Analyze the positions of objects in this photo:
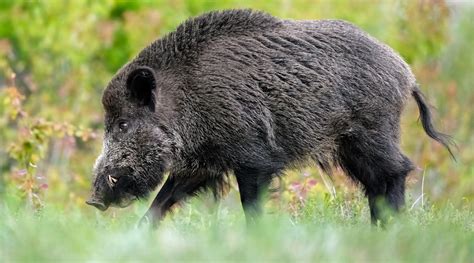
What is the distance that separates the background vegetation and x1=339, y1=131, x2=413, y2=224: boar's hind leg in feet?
0.55

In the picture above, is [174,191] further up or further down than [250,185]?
further up

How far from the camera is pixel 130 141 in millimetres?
6930

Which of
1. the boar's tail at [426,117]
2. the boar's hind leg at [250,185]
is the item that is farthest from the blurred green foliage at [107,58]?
the boar's hind leg at [250,185]

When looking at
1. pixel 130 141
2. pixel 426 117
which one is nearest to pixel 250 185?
pixel 130 141

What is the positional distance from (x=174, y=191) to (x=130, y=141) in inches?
20.8

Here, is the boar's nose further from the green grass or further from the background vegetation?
the green grass

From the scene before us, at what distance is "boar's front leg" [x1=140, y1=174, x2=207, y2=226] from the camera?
707cm

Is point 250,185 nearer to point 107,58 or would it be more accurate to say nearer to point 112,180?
point 112,180

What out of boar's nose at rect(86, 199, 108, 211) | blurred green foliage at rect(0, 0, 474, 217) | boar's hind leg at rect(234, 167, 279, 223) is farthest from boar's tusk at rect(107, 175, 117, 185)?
blurred green foliage at rect(0, 0, 474, 217)

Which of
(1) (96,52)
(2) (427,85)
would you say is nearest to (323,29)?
(2) (427,85)

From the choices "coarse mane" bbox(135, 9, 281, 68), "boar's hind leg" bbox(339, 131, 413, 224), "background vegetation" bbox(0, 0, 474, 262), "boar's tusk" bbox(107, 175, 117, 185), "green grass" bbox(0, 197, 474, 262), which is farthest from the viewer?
"boar's hind leg" bbox(339, 131, 413, 224)

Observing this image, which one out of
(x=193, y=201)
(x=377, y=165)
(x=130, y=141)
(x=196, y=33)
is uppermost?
(x=196, y=33)

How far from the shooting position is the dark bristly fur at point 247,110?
6.83 meters

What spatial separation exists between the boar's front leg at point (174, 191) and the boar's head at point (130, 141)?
0.58 feet
